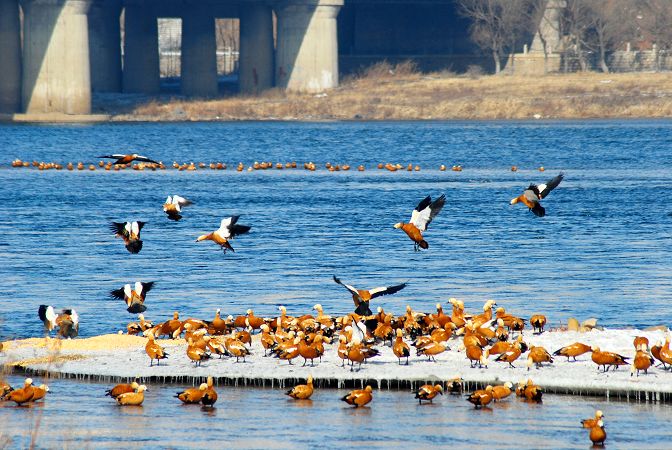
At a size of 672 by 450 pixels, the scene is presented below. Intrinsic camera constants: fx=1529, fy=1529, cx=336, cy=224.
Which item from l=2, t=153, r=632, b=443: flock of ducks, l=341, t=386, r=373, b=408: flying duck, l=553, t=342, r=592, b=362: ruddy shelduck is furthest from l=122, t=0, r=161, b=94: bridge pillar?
l=341, t=386, r=373, b=408: flying duck

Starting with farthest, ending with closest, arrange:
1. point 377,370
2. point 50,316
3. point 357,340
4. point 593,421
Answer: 1. point 50,316
2. point 357,340
3. point 377,370
4. point 593,421

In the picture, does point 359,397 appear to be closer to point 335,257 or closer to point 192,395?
point 192,395

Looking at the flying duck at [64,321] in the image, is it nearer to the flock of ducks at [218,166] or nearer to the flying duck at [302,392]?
the flying duck at [302,392]

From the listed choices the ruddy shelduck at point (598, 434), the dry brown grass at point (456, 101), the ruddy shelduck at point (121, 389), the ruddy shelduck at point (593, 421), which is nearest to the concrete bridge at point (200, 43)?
the dry brown grass at point (456, 101)

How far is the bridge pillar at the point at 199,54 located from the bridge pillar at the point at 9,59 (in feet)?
77.9

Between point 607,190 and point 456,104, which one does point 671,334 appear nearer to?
point 607,190

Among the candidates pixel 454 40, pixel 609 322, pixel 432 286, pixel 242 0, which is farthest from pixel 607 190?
pixel 454 40

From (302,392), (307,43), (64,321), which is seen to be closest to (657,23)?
(307,43)

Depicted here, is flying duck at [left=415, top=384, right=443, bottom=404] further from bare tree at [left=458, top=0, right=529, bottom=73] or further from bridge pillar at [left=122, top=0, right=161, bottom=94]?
bridge pillar at [left=122, top=0, right=161, bottom=94]

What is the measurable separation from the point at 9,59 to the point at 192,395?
4466 inches

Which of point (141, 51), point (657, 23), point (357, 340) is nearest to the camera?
point (357, 340)

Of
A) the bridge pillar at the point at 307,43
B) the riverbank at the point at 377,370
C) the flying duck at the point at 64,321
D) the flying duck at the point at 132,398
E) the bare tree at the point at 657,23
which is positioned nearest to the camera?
the flying duck at the point at 132,398

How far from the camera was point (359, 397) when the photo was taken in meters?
24.9

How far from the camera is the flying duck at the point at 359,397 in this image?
81.9 ft
